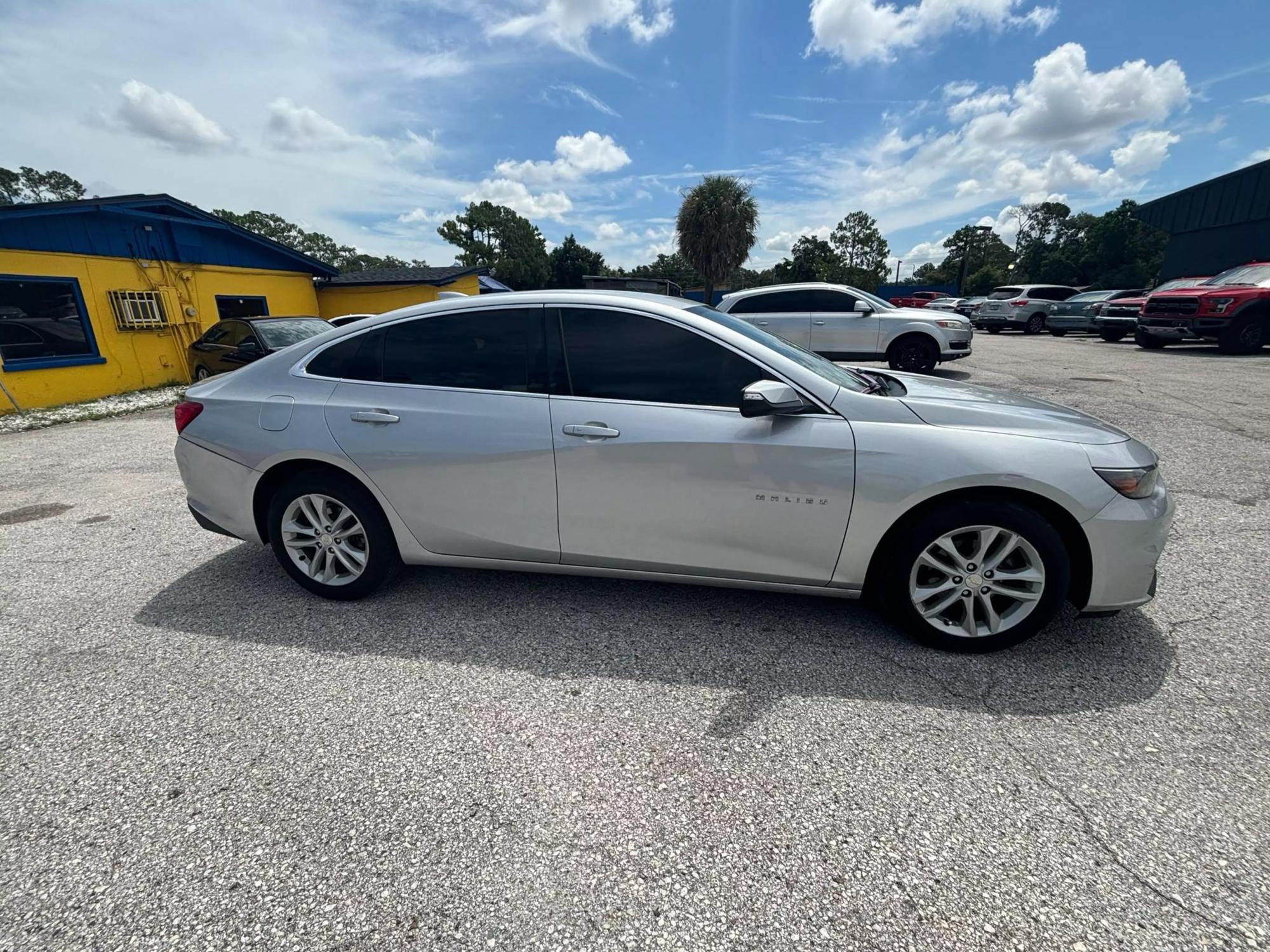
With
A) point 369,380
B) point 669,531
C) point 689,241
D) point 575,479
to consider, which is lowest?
point 669,531

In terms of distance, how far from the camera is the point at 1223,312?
11984 millimetres

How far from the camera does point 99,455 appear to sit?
259 inches

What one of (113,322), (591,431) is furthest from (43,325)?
(591,431)

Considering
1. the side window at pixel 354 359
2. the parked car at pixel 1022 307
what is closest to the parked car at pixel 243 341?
the side window at pixel 354 359

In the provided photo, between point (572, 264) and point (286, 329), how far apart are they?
47426mm

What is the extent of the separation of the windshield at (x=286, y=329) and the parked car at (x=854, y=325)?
7.32 m

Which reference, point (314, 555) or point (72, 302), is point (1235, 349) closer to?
point (314, 555)

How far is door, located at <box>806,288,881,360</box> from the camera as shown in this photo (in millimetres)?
10039

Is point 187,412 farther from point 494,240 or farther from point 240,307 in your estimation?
point 494,240

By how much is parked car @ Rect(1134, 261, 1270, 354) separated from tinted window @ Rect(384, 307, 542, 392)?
15.8 metres

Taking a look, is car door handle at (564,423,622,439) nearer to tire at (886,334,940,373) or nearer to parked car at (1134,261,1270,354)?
tire at (886,334,940,373)

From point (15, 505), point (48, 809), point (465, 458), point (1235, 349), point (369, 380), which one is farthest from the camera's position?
point (1235, 349)

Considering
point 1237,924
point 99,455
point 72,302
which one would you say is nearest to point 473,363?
point 1237,924

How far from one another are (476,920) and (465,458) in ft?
5.92
